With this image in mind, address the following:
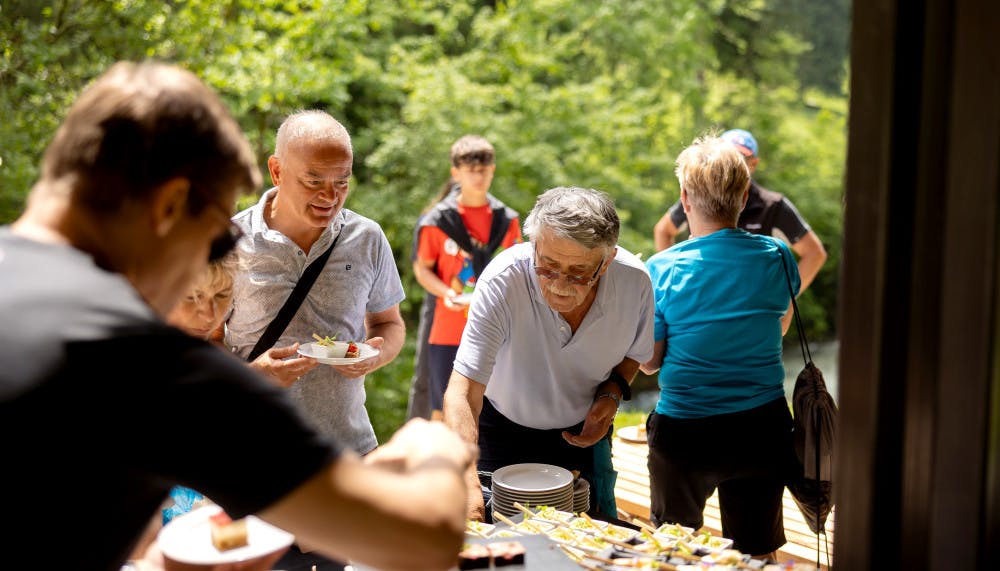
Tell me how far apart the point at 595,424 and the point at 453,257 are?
106 inches

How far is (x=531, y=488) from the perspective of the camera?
89.4 inches

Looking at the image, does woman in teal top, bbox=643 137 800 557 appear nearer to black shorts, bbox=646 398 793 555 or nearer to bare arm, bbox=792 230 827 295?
black shorts, bbox=646 398 793 555

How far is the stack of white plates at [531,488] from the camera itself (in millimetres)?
2242

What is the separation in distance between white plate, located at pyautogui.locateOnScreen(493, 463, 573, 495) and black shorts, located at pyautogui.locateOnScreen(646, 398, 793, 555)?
→ 686 millimetres

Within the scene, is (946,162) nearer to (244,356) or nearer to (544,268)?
(544,268)

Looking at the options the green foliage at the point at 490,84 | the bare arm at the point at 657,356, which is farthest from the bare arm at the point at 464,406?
the green foliage at the point at 490,84

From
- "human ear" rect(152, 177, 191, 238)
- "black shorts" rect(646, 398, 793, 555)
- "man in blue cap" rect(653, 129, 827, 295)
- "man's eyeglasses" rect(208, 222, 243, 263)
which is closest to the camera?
"human ear" rect(152, 177, 191, 238)

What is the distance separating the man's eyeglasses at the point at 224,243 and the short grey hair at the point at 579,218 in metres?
1.43

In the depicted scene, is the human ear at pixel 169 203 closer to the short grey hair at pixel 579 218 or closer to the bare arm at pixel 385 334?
the short grey hair at pixel 579 218

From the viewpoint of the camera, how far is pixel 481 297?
8.64ft

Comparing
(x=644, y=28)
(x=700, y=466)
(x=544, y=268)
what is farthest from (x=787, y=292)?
(x=644, y=28)

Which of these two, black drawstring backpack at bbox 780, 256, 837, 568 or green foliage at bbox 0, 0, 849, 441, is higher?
green foliage at bbox 0, 0, 849, 441

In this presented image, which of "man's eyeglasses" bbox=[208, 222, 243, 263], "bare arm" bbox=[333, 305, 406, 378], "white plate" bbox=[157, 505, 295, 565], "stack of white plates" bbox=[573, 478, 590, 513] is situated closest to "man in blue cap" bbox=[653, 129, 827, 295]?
"bare arm" bbox=[333, 305, 406, 378]

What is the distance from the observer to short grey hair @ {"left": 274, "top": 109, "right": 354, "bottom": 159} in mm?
2633
